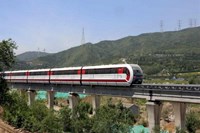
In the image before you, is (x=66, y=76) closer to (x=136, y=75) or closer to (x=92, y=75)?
(x=92, y=75)

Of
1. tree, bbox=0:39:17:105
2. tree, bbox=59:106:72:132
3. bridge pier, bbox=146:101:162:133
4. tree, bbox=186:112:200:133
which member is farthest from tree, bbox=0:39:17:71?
tree, bbox=186:112:200:133

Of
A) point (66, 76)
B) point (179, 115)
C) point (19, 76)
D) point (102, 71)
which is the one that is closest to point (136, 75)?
point (102, 71)

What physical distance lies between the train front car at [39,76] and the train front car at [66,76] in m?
1.94

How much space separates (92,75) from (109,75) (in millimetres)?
4342

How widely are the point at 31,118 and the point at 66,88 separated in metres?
14.3

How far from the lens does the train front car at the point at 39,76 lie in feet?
187

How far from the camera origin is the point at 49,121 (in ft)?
123

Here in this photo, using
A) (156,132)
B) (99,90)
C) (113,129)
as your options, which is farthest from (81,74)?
(156,132)

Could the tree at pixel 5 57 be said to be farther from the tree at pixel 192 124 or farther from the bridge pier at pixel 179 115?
the tree at pixel 192 124

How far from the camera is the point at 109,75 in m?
40.3

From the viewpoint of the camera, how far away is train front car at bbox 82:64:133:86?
123 ft

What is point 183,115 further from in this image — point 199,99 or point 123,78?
point 123,78

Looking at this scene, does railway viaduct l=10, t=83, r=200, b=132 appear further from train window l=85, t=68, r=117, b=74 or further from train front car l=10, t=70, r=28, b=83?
train front car l=10, t=70, r=28, b=83

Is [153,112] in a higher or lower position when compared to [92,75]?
lower
